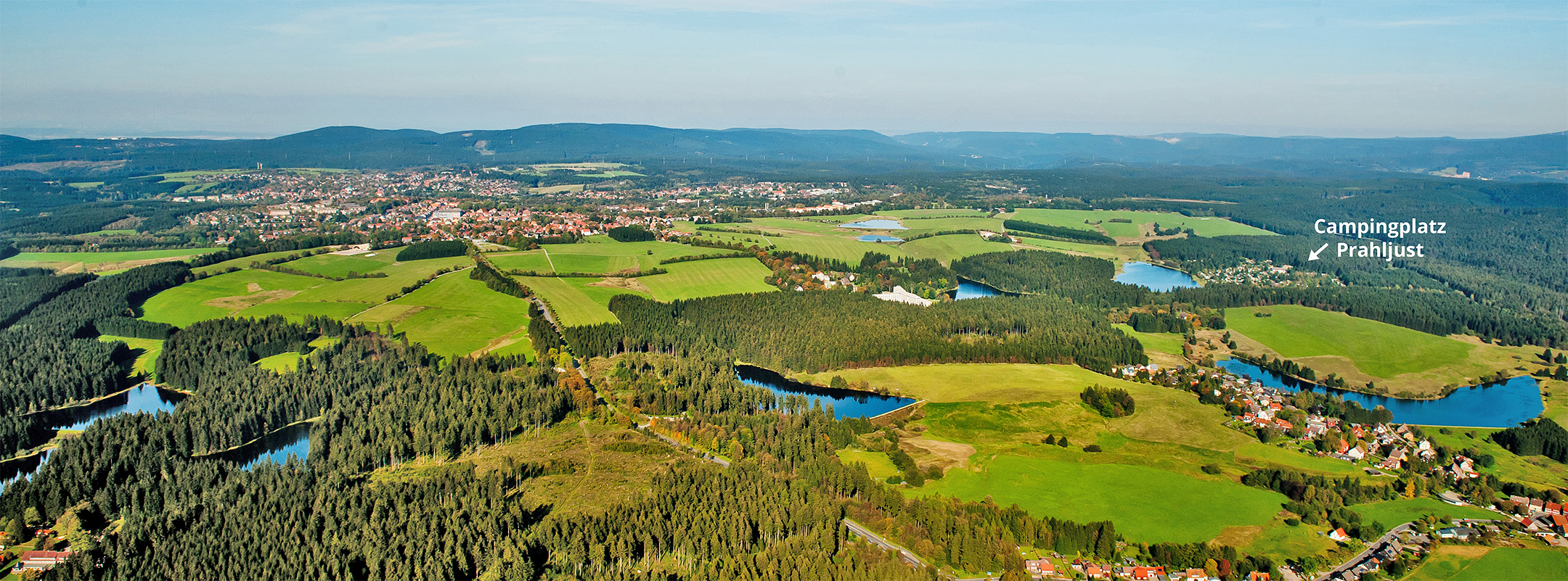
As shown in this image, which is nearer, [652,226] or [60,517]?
[60,517]

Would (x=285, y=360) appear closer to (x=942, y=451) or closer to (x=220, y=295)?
(x=220, y=295)

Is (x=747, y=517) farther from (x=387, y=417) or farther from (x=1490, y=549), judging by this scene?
(x=1490, y=549)

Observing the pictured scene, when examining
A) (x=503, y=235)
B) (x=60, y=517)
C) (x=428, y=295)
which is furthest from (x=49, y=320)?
(x=503, y=235)

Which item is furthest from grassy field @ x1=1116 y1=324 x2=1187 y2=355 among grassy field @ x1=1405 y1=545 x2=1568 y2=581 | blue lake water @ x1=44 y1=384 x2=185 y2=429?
blue lake water @ x1=44 y1=384 x2=185 y2=429

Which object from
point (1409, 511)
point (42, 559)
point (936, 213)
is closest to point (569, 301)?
point (42, 559)

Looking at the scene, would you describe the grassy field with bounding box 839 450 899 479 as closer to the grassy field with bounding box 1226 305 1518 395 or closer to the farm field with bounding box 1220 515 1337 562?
the farm field with bounding box 1220 515 1337 562

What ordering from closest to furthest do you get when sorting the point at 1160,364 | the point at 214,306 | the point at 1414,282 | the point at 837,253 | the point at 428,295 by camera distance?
the point at 1160,364, the point at 214,306, the point at 428,295, the point at 1414,282, the point at 837,253
